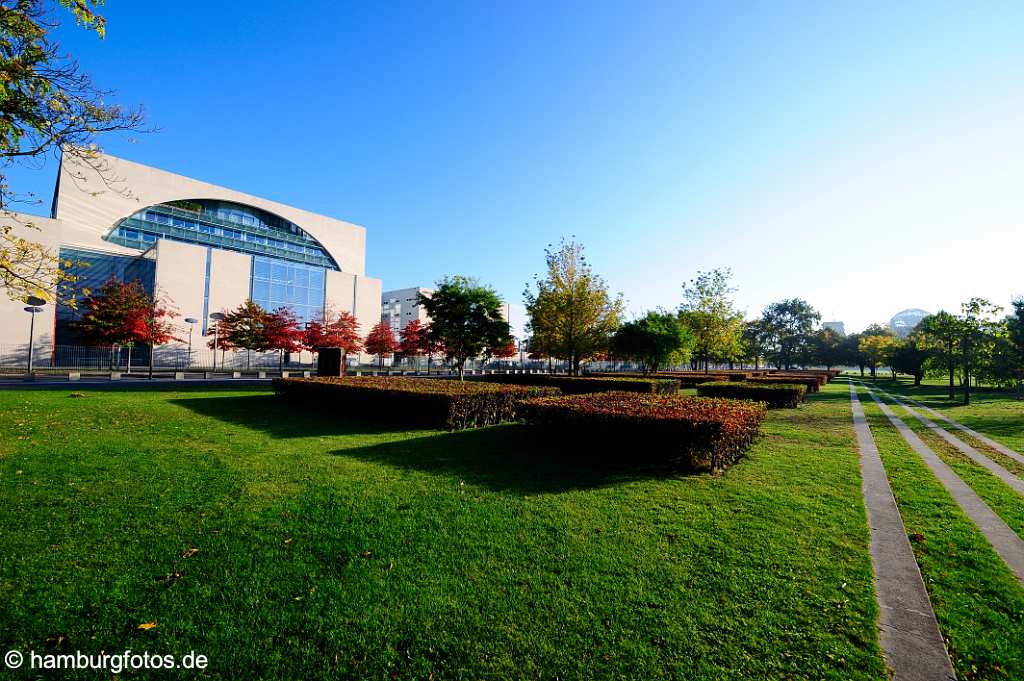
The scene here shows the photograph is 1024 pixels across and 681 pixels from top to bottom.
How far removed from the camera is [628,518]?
4.90 meters

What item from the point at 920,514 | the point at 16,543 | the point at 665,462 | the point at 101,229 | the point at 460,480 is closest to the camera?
the point at 16,543

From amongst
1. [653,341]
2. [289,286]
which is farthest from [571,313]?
[289,286]

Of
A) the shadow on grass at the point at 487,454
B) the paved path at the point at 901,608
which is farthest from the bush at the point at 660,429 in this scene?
the paved path at the point at 901,608

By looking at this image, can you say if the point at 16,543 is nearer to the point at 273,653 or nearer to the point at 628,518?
the point at 273,653

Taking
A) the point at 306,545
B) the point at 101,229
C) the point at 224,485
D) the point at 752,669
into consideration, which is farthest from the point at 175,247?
the point at 752,669

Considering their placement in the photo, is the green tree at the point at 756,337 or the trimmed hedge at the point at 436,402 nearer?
the trimmed hedge at the point at 436,402

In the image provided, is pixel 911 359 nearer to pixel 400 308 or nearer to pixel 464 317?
pixel 464 317

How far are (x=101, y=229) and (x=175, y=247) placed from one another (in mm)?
9403

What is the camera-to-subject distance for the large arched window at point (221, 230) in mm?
44406

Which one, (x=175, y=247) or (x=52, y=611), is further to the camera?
(x=175, y=247)

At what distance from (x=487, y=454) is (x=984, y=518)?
6653 mm

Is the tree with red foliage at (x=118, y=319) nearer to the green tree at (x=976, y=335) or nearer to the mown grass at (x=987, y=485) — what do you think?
the mown grass at (x=987, y=485)

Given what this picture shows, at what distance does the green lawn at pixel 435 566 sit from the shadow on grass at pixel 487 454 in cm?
8

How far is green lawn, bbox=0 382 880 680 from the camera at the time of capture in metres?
2.75
